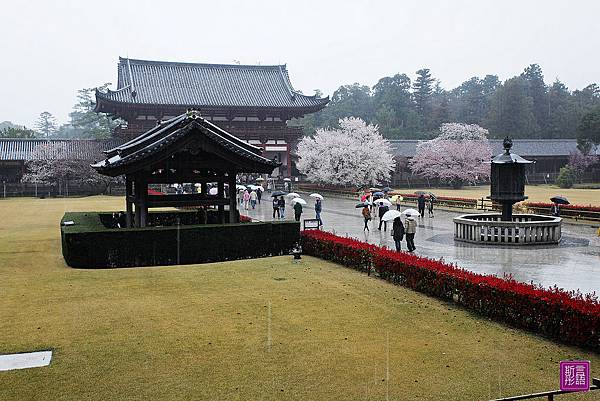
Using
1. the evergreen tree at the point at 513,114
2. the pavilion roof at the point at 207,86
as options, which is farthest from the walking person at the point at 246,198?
the evergreen tree at the point at 513,114

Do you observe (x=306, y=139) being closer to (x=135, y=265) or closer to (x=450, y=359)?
(x=135, y=265)

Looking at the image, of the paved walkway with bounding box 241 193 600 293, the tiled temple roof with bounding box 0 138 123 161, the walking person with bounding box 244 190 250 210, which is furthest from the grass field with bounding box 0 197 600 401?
the tiled temple roof with bounding box 0 138 123 161

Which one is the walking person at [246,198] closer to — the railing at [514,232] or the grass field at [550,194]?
the railing at [514,232]

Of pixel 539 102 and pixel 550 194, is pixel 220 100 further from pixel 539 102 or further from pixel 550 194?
pixel 539 102

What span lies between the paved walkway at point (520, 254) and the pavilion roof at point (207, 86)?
1436 inches

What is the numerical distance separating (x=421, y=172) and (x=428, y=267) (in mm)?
60665

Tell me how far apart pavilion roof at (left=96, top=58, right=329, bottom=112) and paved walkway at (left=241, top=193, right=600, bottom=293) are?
36.5 meters

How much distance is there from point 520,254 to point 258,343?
1276 centimetres

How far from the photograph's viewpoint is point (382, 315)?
11.0m

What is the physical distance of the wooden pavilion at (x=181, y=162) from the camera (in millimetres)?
18672

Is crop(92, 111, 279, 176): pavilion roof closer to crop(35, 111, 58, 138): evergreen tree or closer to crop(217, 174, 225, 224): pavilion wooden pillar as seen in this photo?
crop(217, 174, 225, 224): pavilion wooden pillar

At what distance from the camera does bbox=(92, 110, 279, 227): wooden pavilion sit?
18672 mm

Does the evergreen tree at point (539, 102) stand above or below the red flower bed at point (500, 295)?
above

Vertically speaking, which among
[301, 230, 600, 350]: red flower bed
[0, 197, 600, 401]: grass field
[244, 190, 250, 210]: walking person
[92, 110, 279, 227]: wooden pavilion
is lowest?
[0, 197, 600, 401]: grass field
